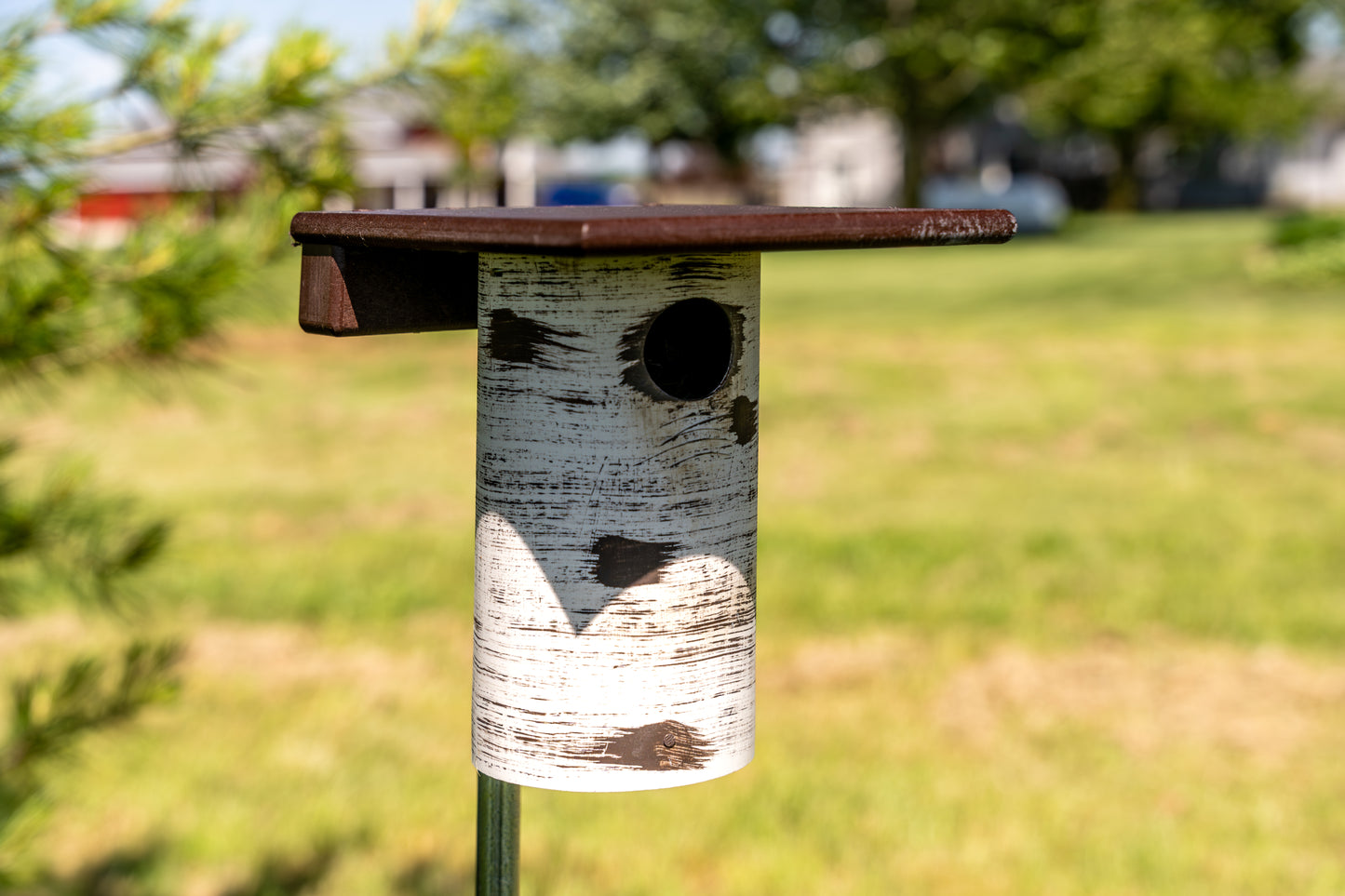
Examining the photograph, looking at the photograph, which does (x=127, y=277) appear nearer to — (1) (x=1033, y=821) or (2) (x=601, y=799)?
(2) (x=601, y=799)

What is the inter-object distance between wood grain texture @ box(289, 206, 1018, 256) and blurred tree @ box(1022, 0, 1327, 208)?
99.5 ft

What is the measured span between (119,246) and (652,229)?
5.19 ft

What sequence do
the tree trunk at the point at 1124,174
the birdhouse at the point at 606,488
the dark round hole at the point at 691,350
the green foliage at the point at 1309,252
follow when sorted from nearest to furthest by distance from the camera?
the birdhouse at the point at 606,488 < the dark round hole at the point at 691,350 < the green foliage at the point at 1309,252 < the tree trunk at the point at 1124,174

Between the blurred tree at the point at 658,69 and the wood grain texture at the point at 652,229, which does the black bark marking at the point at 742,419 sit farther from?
the blurred tree at the point at 658,69

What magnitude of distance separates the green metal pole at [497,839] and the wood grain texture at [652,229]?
802 millimetres

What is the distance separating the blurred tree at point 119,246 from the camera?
2490 millimetres

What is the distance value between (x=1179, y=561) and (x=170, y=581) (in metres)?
5.48

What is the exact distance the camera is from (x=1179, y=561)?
7562 mm

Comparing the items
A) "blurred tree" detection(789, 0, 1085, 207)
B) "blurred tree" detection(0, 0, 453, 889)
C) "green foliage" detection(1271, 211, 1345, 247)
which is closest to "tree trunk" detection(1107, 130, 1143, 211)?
"blurred tree" detection(789, 0, 1085, 207)

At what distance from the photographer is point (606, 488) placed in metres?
1.80

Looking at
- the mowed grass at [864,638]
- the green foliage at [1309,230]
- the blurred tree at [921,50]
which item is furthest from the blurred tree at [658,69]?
the mowed grass at [864,638]

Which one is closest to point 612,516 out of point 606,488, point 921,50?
point 606,488

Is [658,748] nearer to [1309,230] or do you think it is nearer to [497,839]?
[497,839]

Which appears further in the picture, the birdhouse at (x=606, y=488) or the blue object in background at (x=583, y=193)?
the blue object in background at (x=583, y=193)
